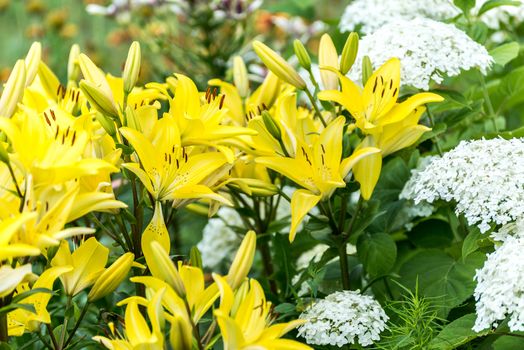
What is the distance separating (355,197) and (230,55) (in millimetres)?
590

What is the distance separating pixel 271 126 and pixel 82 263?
0.84 feet

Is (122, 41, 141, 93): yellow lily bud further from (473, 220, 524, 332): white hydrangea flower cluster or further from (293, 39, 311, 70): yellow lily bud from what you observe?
(473, 220, 524, 332): white hydrangea flower cluster

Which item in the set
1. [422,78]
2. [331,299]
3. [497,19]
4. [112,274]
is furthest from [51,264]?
[497,19]

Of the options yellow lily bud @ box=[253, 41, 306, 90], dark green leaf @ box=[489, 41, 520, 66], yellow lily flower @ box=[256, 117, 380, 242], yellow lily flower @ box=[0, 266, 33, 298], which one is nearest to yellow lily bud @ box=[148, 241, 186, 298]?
yellow lily flower @ box=[0, 266, 33, 298]

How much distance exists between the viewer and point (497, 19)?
1.69m

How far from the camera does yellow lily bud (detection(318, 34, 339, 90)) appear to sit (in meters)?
1.07

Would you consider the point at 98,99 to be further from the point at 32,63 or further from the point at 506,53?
the point at 506,53

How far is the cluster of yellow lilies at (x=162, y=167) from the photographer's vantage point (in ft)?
2.60

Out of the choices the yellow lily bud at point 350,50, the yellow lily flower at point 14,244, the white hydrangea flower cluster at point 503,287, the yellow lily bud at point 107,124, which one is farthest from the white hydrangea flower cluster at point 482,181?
the yellow lily flower at point 14,244

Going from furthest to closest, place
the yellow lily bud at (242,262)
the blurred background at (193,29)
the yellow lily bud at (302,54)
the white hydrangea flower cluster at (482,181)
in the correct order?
1. the blurred background at (193,29)
2. the yellow lily bud at (302,54)
3. the white hydrangea flower cluster at (482,181)
4. the yellow lily bud at (242,262)

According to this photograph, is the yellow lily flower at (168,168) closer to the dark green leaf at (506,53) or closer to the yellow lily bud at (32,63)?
the yellow lily bud at (32,63)

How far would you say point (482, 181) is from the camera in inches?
37.6

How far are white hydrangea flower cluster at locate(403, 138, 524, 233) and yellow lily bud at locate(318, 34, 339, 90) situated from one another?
16 cm

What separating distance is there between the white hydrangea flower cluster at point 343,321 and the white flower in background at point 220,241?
21.2 inches
